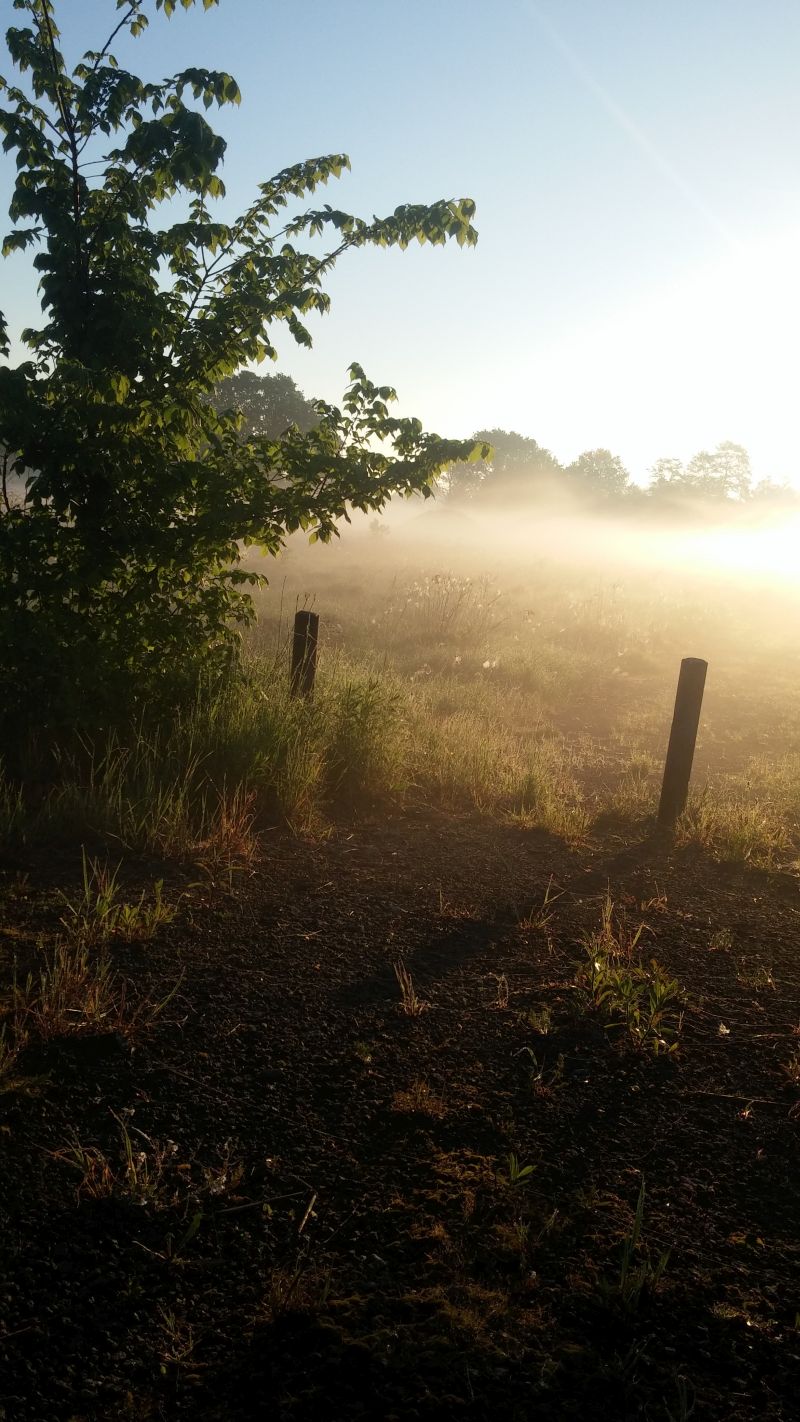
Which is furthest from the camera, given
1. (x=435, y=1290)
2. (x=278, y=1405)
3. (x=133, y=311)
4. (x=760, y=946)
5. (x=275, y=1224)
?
(x=133, y=311)

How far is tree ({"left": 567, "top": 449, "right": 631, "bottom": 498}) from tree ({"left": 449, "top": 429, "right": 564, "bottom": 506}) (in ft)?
7.53

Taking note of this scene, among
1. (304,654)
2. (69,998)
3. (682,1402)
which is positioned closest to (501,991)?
(69,998)

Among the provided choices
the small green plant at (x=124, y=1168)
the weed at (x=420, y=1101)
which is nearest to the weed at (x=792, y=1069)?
the weed at (x=420, y=1101)

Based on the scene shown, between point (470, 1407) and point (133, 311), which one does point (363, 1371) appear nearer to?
point (470, 1407)

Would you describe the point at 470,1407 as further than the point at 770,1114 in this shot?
No

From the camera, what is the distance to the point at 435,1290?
2.04m

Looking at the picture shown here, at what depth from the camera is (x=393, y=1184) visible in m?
2.44

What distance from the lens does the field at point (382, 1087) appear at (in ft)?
6.18

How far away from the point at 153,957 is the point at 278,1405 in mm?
2041

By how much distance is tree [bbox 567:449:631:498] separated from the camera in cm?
10119

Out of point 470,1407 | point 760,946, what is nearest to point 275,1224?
point 470,1407

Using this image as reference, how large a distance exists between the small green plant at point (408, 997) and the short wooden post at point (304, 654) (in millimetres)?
3684

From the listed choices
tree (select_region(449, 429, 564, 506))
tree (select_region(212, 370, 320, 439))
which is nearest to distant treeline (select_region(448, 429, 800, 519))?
tree (select_region(449, 429, 564, 506))

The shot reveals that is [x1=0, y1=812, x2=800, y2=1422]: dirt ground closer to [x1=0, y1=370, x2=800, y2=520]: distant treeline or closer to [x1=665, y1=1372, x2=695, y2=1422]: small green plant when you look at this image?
[x1=665, y1=1372, x2=695, y2=1422]: small green plant
